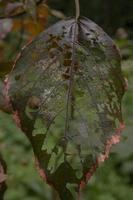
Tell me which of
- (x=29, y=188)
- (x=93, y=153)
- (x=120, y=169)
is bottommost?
(x=120, y=169)

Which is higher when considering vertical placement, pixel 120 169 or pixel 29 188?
pixel 29 188

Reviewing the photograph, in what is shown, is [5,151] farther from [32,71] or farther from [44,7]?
[32,71]

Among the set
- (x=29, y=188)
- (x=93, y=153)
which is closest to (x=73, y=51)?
(x=93, y=153)

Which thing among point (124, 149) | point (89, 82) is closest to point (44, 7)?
point (89, 82)

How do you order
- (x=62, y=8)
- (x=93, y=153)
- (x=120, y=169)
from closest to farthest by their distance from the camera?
(x=93, y=153) → (x=120, y=169) → (x=62, y=8)

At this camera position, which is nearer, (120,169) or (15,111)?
(15,111)

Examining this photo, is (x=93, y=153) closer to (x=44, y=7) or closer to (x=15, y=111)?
(x=15, y=111)

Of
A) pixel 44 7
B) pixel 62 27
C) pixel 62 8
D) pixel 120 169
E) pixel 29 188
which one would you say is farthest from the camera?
pixel 62 8
